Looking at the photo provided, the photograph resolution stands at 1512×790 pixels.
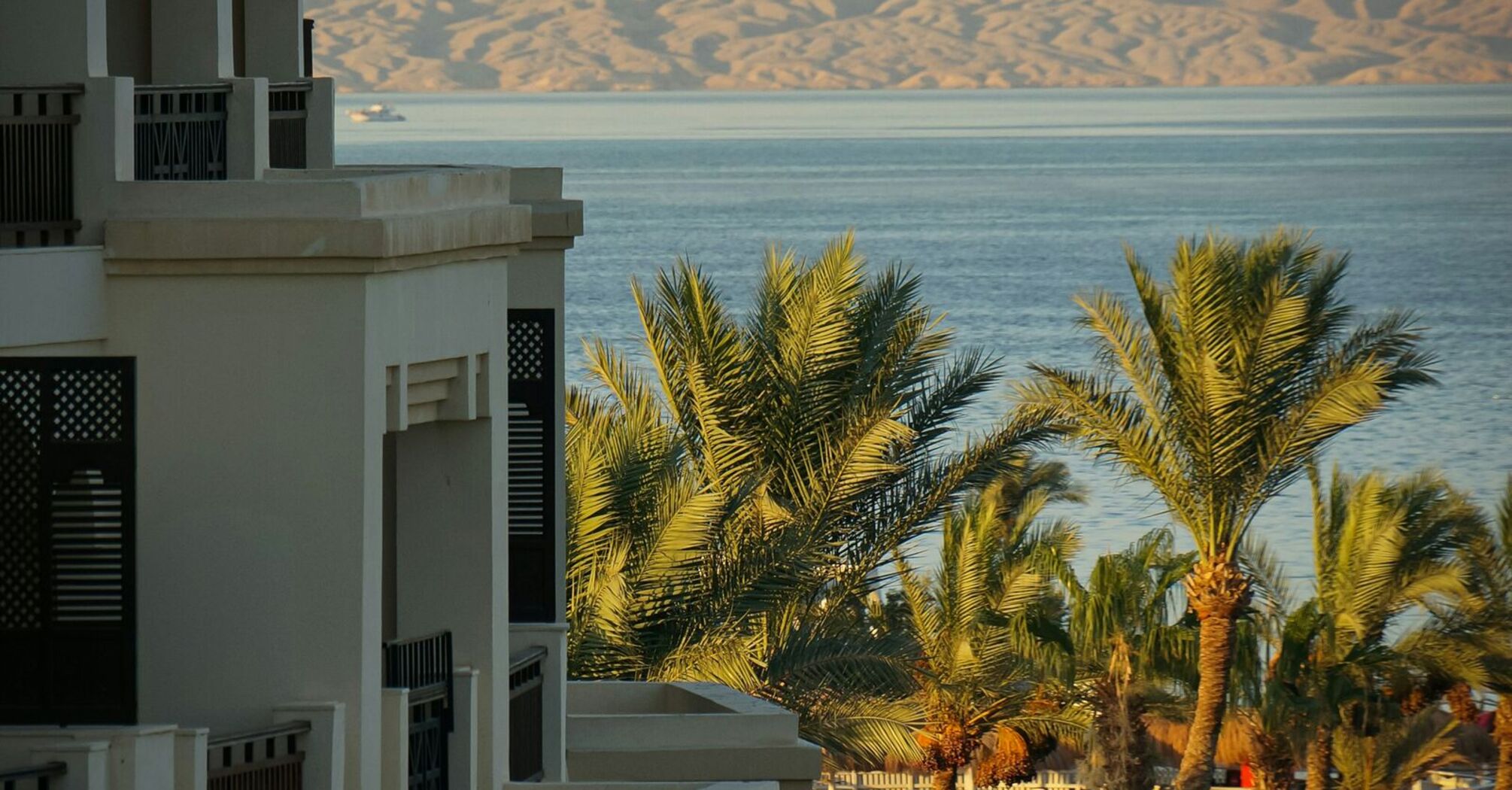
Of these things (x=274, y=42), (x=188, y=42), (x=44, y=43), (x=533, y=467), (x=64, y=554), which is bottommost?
(x=64, y=554)

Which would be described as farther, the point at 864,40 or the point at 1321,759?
the point at 864,40

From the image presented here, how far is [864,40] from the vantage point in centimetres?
18812

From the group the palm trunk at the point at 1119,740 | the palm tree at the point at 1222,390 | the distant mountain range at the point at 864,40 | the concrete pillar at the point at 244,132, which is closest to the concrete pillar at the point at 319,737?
the concrete pillar at the point at 244,132

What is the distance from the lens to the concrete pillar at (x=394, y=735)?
9.43 m

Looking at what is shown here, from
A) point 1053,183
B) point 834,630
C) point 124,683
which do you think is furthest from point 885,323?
point 1053,183

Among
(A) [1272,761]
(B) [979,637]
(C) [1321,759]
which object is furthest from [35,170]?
(C) [1321,759]

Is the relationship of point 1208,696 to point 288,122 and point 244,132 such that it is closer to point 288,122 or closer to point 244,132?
point 288,122

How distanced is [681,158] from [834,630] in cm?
16832

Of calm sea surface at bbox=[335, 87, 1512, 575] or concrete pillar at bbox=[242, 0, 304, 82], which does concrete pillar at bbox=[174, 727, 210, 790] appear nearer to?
concrete pillar at bbox=[242, 0, 304, 82]

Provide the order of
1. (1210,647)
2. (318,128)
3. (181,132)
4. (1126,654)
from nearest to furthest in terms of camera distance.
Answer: (181,132)
(318,128)
(1126,654)
(1210,647)

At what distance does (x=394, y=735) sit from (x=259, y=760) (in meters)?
0.81

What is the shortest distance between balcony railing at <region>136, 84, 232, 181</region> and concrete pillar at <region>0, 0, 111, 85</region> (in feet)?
1.32

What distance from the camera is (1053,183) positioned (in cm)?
15588

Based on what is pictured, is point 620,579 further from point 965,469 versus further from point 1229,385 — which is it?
point 1229,385
